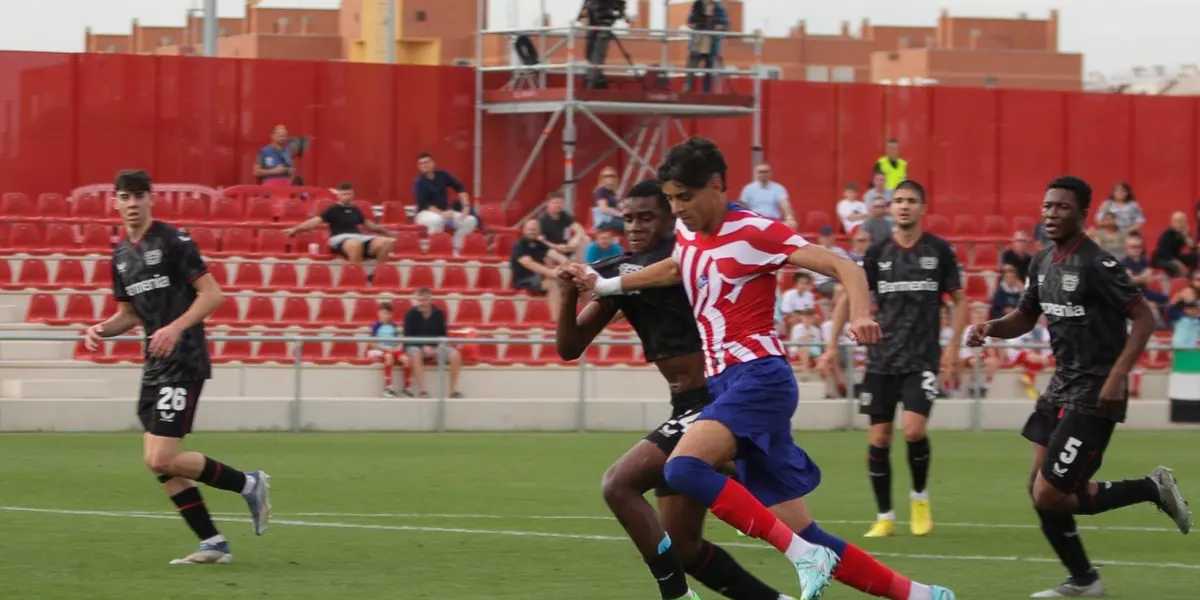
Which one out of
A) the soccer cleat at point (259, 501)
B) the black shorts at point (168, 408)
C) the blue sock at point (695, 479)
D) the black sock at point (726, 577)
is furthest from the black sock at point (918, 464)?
the blue sock at point (695, 479)

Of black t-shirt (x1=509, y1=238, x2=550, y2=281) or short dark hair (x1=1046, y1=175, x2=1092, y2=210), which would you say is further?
black t-shirt (x1=509, y1=238, x2=550, y2=281)

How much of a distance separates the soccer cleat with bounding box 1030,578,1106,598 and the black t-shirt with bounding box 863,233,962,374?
→ 272 cm

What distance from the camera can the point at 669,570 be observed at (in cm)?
767

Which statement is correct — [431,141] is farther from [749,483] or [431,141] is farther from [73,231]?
[749,483]

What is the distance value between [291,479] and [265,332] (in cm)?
721

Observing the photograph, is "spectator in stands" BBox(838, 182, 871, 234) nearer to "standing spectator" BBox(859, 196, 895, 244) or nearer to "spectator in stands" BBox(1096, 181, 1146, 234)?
"standing spectator" BBox(859, 196, 895, 244)

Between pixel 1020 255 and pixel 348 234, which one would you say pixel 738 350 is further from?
pixel 1020 255

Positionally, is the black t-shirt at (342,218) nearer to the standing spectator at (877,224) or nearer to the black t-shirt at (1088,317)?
the standing spectator at (877,224)

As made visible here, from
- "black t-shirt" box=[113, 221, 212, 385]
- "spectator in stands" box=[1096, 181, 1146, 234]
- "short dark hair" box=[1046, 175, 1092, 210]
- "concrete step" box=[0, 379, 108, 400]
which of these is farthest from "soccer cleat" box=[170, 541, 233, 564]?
"spectator in stands" box=[1096, 181, 1146, 234]

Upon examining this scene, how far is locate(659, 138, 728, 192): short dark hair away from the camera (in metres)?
7.29

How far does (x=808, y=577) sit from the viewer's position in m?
6.74

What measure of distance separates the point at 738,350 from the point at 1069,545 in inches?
107

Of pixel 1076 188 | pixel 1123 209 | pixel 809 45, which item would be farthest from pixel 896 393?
pixel 809 45

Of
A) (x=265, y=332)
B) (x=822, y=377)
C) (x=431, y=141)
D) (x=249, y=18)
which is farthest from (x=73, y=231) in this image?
(x=249, y=18)
